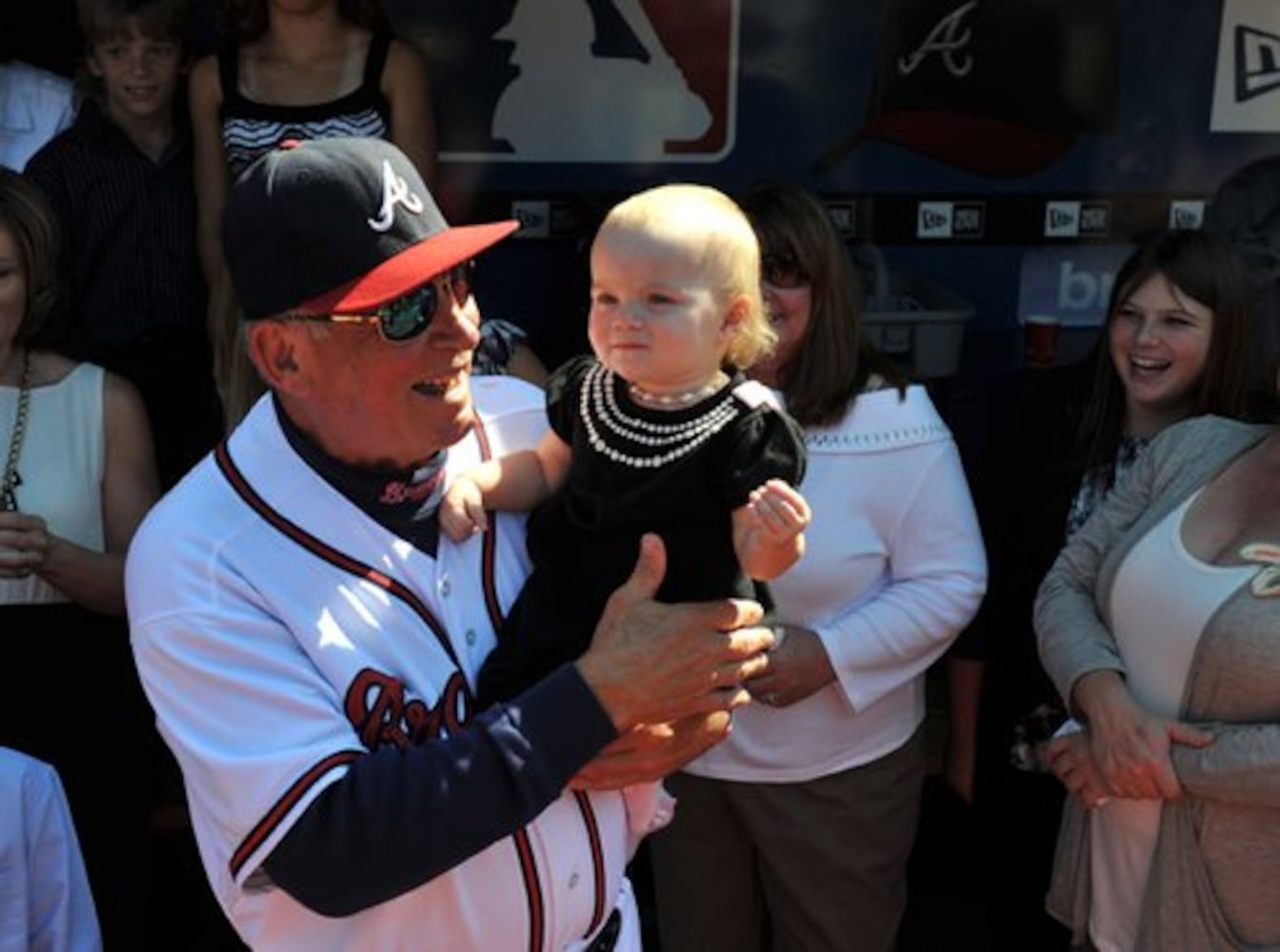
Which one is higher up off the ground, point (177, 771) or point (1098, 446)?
point (1098, 446)

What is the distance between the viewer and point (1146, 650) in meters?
2.50

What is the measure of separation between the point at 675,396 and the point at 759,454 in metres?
0.13

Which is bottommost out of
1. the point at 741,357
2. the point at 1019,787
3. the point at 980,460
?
the point at 1019,787

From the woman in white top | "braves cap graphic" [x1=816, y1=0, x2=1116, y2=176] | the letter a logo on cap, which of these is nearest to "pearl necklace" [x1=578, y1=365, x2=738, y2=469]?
the letter a logo on cap

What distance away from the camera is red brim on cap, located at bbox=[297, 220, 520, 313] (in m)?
1.65

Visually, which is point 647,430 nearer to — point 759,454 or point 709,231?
point 759,454

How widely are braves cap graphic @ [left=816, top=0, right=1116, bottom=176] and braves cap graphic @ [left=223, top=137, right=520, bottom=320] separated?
243 cm

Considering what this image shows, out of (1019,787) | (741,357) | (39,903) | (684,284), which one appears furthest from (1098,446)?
(39,903)

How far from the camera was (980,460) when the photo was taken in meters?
3.20

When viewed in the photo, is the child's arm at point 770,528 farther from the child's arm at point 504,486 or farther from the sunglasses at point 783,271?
the sunglasses at point 783,271

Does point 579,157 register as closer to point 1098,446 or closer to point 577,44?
point 577,44

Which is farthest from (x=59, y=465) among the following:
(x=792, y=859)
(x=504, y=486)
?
(x=792, y=859)

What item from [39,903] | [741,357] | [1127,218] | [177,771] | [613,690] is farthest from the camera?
[1127,218]

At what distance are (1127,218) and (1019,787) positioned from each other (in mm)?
1749
